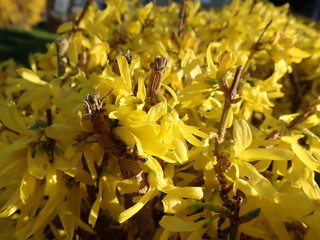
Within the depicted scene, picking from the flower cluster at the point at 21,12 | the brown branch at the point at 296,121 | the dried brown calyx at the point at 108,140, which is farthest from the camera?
the flower cluster at the point at 21,12

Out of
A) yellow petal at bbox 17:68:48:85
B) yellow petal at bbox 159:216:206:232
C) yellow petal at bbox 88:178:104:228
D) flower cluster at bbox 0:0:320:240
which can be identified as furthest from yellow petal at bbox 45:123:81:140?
yellow petal at bbox 17:68:48:85

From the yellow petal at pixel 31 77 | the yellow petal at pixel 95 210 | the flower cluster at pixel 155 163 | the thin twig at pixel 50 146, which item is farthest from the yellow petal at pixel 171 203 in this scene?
the yellow petal at pixel 31 77

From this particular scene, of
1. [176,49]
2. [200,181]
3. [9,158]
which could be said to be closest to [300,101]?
[176,49]

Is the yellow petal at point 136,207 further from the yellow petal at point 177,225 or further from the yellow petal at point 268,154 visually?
the yellow petal at point 268,154

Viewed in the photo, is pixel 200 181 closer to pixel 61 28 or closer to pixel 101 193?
pixel 101 193

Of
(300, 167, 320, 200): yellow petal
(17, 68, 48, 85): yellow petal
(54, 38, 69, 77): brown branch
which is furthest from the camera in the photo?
(54, 38, 69, 77): brown branch

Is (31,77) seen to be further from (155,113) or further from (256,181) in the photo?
(256,181)

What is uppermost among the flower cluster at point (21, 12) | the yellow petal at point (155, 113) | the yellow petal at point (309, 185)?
the yellow petal at point (155, 113)

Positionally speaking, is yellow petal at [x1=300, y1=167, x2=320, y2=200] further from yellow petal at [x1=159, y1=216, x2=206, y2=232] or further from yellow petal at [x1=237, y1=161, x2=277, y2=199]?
yellow petal at [x1=159, y1=216, x2=206, y2=232]
